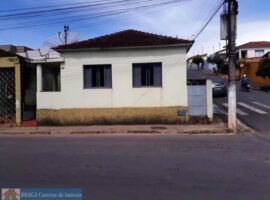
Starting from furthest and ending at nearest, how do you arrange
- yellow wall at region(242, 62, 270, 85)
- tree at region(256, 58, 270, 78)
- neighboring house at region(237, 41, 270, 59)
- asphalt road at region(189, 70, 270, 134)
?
neighboring house at region(237, 41, 270, 59), yellow wall at region(242, 62, 270, 85), tree at region(256, 58, 270, 78), asphalt road at region(189, 70, 270, 134)

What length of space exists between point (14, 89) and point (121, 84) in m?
6.03

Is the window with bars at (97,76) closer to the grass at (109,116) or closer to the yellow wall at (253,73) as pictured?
the grass at (109,116)

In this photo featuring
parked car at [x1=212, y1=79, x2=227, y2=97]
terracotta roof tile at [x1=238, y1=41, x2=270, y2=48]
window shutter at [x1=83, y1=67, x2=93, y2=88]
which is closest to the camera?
window shutter at [x1=83, y1=67, x2=93, y2=88]

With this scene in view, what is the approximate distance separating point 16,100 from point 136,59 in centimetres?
674

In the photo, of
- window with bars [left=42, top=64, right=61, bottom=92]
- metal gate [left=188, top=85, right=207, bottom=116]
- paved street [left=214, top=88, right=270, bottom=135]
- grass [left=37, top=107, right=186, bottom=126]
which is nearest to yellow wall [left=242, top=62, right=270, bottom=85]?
paved street [left=214, top=88, right=270, bottom=135]

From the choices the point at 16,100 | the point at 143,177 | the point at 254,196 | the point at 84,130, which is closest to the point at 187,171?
the point at 143,177

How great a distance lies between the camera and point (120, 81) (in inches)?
863

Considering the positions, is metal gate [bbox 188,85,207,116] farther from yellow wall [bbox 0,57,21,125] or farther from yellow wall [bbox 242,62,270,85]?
yellow wall [bbox 242,62,270,85]

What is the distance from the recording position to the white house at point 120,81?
21.6 meters

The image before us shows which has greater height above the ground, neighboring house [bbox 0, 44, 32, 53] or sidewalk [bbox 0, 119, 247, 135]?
neighboring house [bbox 0, 44, 32, 53]

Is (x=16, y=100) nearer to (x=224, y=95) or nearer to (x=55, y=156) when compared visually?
(x=55, y=156)

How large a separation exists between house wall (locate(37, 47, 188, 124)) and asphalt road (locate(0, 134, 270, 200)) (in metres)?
7.38

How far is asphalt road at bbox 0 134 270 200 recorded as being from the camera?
752 cm

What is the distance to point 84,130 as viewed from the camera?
20.1 meters
